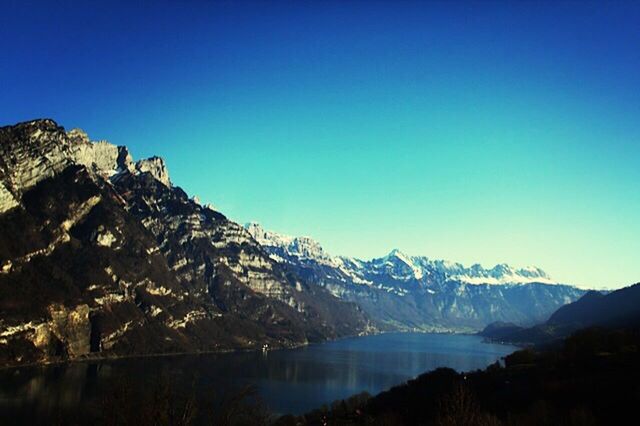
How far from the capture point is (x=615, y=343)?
149 metres

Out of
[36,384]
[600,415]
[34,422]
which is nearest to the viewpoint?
[600,415]

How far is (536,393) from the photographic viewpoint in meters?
111

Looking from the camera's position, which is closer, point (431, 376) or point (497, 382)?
point (497, 382)

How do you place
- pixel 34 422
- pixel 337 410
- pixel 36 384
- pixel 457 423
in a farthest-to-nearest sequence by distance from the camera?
pixel 36 384 → pixel 337 410 → pixel 34 422 → pixel 457 423

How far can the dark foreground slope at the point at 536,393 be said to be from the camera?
8394 cm

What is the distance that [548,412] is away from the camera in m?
86.8

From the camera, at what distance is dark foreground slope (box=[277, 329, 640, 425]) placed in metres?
83.9

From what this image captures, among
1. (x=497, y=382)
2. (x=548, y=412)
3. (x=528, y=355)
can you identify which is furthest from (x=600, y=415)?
(x=528, y=355)

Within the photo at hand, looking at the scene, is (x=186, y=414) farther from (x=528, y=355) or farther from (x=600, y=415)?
(x=528, y=355)

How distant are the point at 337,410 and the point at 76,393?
70953 millimetres

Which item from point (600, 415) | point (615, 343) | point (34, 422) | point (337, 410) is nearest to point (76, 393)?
point (34, 422)

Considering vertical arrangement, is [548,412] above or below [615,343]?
below

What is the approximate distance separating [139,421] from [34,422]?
302 ft

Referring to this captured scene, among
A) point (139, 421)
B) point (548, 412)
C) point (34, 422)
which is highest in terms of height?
point (139, 421)
